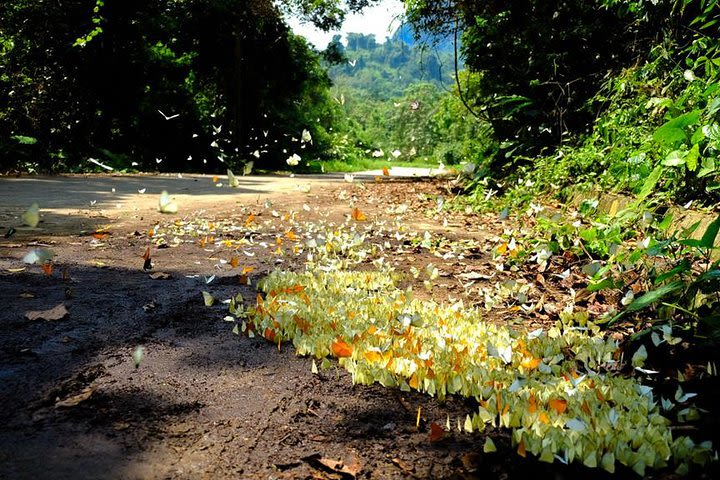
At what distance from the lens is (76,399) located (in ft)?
4.98

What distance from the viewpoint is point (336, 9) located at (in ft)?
52.0

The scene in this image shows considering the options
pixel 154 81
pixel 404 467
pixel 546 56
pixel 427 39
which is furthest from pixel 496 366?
pixel 154 81

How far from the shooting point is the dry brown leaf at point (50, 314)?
6.89 ft

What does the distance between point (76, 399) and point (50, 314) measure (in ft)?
2.54

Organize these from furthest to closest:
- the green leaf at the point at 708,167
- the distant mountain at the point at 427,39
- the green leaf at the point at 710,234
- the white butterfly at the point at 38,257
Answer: the distant mountain at the point at 427,39 → the white butterfly at the point at 38,257 → the green leaf at the point at 708,167 → the green leaf at the point at 710,234

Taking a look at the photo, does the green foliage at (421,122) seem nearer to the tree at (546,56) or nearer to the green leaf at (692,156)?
the tree at (546,56)

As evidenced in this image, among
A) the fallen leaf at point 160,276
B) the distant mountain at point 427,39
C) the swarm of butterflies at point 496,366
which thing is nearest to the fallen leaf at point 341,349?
the swarm of butterflies at point 496,366

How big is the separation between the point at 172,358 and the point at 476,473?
1116 millimetres

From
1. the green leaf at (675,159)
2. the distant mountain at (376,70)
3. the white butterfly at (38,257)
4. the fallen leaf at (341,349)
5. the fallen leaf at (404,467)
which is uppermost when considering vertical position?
the distant mountain at (376,70)

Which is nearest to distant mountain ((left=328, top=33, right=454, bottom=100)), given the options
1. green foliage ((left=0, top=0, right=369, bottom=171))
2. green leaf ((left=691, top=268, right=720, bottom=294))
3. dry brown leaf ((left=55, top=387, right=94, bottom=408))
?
green foliage ((left=0, top=0, right=369, bottom=171))

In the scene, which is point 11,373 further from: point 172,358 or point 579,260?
A: point 579,260

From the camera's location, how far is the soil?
128cm

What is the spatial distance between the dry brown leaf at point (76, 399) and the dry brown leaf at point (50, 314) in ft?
2.22

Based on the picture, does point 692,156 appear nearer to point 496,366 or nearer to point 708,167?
point 708,167
